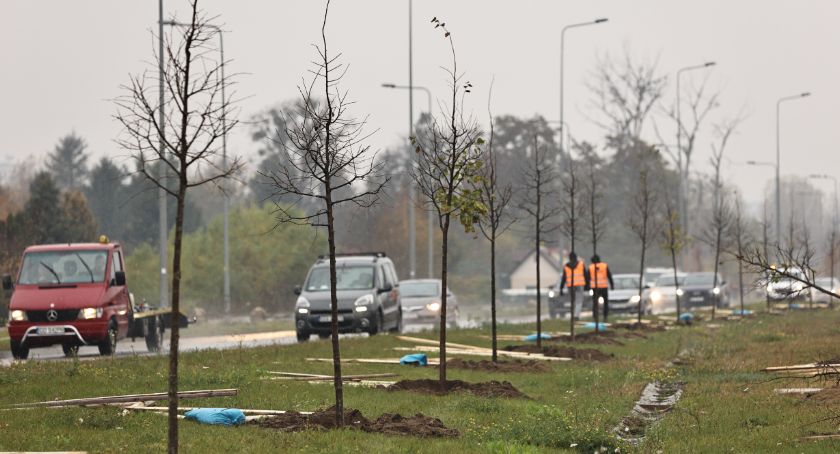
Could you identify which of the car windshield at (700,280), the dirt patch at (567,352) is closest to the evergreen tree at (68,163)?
the car windshield at (700,280)

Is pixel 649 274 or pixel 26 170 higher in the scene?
pixel 26 170

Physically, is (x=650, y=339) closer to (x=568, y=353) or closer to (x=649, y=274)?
(x=568, y=353)

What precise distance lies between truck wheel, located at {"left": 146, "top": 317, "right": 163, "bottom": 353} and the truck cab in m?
2.53

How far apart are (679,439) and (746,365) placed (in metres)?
8.57

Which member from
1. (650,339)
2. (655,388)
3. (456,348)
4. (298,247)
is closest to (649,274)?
(298,247)

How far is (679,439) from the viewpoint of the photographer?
42.2 feet

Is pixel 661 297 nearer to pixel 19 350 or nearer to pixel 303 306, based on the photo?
pixel 303 306

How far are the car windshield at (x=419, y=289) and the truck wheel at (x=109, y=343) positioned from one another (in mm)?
14471

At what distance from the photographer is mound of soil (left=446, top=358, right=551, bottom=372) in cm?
2081

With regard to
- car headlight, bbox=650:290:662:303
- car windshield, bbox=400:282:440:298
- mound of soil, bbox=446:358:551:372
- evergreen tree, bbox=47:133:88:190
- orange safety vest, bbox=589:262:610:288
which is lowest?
mound of soil, bbox=446:358:551:372

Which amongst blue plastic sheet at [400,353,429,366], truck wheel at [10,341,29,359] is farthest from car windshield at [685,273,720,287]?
blue plastic sheet at [400,353,429,366]

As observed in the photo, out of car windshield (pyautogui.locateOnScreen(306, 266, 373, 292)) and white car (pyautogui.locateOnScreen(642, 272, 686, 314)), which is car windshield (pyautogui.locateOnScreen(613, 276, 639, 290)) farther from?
car windshield (pyautogui.locateOnScreen(306, 266, 373, 292))

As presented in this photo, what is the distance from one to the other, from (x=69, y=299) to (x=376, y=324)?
7.97 meters

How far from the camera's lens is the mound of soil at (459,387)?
16578mm
